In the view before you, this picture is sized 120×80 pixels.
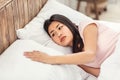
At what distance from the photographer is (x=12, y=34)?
4.89ft

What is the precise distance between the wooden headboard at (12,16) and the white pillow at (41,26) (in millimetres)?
40

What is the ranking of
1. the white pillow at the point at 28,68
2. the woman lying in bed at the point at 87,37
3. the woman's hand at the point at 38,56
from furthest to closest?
the woman lying in bed at the point at 87,37
the woman's hand at the point at 38,56
the white pillow at the point at 28,68

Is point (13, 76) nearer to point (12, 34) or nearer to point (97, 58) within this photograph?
point (12, 34)

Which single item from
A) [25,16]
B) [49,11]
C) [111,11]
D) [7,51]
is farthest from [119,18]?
[7,51]

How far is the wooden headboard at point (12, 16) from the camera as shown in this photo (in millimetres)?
1378

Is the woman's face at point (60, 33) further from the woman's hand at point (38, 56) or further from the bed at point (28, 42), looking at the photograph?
the woman's hand at point (38, 56)

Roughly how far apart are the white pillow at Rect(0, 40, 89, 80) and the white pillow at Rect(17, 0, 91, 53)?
4.3 inches

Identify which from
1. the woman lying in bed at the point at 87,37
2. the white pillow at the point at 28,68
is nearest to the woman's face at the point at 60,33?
the woman lying in bed at the point at 87,37

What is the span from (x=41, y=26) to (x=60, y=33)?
0.64 ft

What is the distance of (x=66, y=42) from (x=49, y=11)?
35 centimetres

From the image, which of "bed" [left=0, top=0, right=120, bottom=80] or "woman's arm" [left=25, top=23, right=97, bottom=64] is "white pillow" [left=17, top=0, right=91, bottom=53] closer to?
"bed" [left=0, top=0, right=120, bottom=80]

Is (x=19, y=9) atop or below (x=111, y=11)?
atop

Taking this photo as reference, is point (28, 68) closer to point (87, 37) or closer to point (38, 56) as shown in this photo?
point (38, 56)

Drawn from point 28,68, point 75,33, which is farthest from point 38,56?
point 75,33
